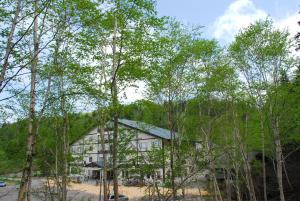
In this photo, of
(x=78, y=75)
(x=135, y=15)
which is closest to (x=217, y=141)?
(x=78, y=75)

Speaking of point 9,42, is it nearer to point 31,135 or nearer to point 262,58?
point 31,135

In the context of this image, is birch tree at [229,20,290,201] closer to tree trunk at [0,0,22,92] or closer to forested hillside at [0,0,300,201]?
forested hillside at [0,0,300,201]

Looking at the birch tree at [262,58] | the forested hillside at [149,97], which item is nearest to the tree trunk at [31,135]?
the forested hillside at [149,97]

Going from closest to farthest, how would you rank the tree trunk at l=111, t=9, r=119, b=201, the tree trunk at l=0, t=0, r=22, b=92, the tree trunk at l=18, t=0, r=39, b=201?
the tree trunk at l=0, t=0, r=22, b=92
the tree trunk at l=18, t=0, r=39, b=201
the tree trunk at l=111, t=9, r=119, b=201

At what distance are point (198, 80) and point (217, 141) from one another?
23.7 feet

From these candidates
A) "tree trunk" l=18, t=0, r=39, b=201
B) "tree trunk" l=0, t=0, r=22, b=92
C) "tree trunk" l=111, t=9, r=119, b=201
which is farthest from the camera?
"tree trunk" l=111, t=9, r=119, b=201

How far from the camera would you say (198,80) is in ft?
75.0

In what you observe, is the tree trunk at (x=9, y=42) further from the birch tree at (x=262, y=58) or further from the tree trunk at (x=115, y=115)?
the birch tree at (x=262, y=58)

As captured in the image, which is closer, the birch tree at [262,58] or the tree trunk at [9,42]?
the tree trunk at [9,42]

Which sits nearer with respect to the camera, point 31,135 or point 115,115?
point 31,135

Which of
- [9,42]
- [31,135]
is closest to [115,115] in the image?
[31,135]

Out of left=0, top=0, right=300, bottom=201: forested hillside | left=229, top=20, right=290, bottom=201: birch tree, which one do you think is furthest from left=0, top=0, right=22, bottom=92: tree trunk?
left=229, top=20, right=290, bottom=201: birch tree

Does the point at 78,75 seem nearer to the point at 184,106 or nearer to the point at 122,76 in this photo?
the point at 122,76

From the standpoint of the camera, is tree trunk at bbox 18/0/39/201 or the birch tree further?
the birch tree
